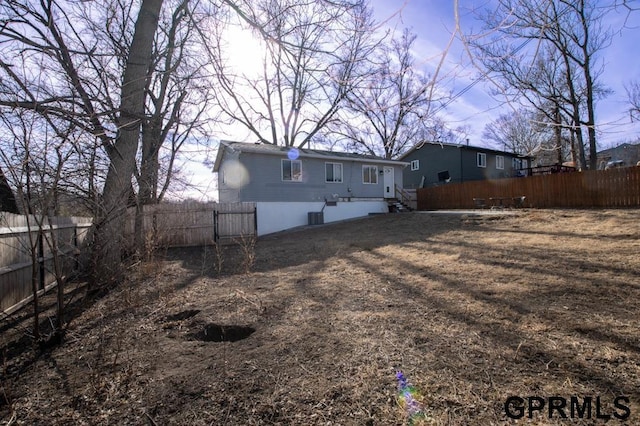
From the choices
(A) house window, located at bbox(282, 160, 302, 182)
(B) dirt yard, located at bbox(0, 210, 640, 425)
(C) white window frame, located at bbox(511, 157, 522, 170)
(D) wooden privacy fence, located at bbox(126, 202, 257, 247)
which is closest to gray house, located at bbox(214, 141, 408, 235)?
(A) house window, located at bbox(282, 160, 302, 182)

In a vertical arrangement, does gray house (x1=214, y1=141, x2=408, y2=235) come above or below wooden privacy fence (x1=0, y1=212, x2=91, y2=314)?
above

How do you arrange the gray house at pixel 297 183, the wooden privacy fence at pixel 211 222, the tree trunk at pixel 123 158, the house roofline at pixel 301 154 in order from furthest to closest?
the gray house at pixel 297 183
the house roofline at pixel 301 154
the wooden privacy fence at pixel 211 222
the tree trunk at pixel 123 158

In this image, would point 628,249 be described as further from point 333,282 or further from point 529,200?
point 529,200

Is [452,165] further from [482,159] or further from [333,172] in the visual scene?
[333,172]

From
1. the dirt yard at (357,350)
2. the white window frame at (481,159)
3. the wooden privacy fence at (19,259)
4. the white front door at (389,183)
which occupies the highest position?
the white window frame at (481,159)

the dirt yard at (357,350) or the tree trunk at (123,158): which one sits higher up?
the tree trunk at (123,158)

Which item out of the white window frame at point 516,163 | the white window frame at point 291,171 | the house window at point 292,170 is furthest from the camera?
the white window frame at point 516,163

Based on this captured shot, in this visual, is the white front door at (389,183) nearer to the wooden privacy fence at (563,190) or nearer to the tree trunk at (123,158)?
the wooden privacy fence at (563,190)

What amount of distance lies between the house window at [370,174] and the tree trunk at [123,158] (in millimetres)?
14422

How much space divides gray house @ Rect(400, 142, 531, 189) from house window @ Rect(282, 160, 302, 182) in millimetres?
10994

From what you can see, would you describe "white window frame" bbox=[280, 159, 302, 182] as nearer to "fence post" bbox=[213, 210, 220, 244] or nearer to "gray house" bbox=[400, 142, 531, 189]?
"fence post" bbox=[213, 210, 220, 244]

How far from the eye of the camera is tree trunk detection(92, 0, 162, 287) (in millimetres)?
4758

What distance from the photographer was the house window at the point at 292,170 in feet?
53.2

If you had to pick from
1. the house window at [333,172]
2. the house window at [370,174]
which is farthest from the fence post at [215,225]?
the house window at [370,174]
